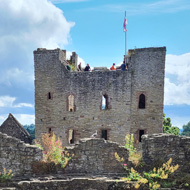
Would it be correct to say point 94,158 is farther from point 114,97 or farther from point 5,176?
point 114,97

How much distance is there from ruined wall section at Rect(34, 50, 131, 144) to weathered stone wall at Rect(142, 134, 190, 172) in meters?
7.86

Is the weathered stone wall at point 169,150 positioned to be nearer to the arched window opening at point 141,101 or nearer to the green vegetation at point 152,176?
the green vegetation at point 152,176

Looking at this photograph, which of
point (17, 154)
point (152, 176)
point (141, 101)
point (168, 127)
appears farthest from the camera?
point (168, 127)

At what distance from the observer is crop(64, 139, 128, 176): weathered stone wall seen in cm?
895

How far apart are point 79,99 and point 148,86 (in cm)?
577

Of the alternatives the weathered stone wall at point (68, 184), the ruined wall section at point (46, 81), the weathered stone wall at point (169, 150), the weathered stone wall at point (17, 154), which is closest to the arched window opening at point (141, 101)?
the ruined wall section at point (46, 81)

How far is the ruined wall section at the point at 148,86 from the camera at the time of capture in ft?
54.6

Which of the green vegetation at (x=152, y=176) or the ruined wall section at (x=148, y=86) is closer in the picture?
the green vegetation at (x=152, y=176)

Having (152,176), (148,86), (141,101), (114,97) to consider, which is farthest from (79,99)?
(152,176)

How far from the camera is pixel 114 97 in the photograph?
54.9 ft

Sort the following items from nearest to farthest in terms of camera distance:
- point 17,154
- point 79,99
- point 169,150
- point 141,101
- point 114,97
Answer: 1. point 169,150
2. point 17,154
3. point 114,97
4. point 79,99
5. point 141,101

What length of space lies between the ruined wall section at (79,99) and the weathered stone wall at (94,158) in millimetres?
7898

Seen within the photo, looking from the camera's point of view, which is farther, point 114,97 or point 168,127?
point 168,127

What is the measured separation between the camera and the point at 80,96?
17.0 meters
